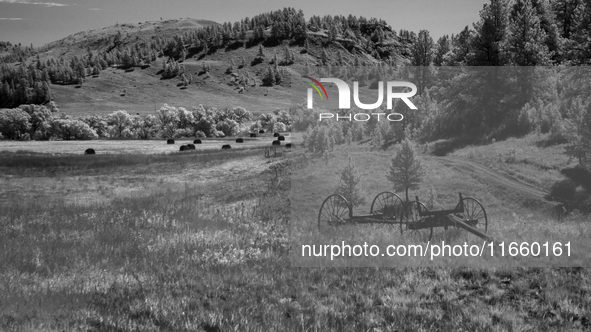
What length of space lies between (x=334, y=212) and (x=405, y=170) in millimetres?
1717

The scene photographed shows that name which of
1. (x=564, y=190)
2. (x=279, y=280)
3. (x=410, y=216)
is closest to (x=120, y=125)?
(x=279, y=280)

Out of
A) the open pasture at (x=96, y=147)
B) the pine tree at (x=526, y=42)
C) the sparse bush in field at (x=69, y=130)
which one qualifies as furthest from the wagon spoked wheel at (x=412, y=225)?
the sparse bush in field at (x=69, y=130)

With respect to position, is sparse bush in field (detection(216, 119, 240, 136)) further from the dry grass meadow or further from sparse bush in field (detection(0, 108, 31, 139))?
the dry grass meadow

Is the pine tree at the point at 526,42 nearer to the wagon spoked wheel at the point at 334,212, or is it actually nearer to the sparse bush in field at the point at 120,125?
the wagon spoked wheel at the point at 334,212

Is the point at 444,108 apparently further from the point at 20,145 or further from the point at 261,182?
the point at 20,145

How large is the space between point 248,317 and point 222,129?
7152 centimetres

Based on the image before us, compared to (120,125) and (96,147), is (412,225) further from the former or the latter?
(120,125)

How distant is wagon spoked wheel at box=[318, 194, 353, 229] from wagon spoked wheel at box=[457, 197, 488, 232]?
2.39 m

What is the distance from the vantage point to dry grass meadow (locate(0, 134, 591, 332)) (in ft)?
20.4

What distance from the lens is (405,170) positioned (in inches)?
324

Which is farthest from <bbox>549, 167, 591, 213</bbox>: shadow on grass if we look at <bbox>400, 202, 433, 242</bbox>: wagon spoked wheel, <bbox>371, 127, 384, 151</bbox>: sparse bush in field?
<bbox>371, 127, 384, 151</bbox>: sparse bush in field

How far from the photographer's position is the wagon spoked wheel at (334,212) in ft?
27.4

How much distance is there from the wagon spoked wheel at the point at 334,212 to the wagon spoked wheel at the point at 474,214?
239 cm

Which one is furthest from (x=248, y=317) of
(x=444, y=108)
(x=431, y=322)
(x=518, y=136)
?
(x=518, y=136)
